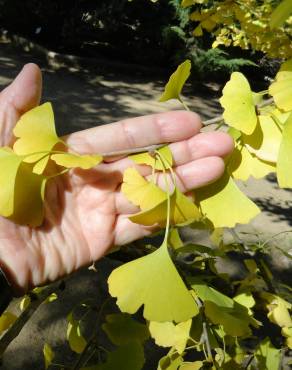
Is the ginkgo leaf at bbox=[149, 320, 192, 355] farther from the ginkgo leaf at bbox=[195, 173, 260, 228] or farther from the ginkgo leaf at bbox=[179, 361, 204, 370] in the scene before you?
the ginkgo leaf at bbox=[195, 173, 260, 228]

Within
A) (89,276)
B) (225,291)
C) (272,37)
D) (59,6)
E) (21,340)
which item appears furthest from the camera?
(59,6)

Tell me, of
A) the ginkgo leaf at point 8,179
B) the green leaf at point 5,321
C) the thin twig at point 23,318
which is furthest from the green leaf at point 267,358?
the ginkgo leaf at point 8,179

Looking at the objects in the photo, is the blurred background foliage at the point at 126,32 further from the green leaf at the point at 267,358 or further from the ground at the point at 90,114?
the green leaf at the point at 267,358

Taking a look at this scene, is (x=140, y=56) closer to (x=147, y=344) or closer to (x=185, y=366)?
(x=147, y=344)

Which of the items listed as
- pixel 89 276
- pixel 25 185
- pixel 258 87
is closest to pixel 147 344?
pixel 89 276

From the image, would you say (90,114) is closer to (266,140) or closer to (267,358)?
(267,358)

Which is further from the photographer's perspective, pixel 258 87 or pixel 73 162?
pixel 258 87
